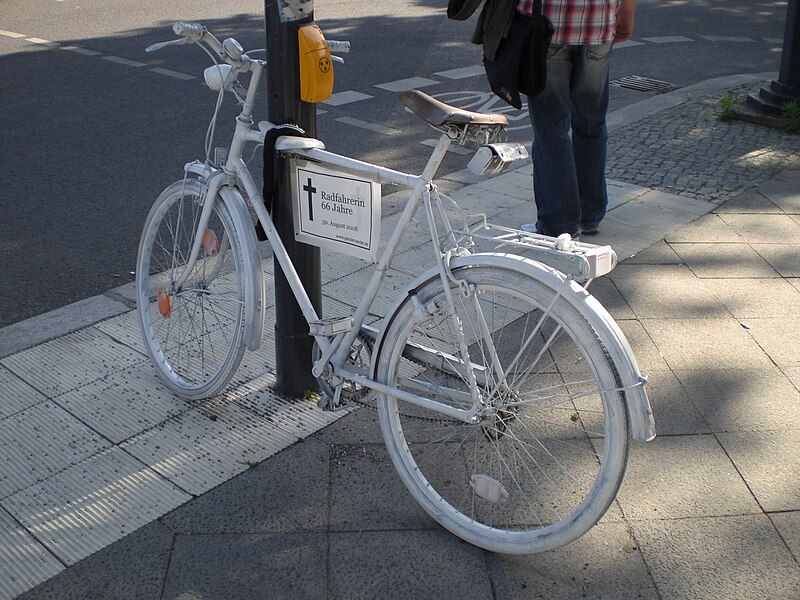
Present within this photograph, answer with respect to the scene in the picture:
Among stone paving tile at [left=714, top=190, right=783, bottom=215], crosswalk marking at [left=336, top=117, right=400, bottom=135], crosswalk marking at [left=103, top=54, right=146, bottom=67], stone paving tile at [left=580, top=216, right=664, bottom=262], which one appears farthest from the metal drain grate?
crosswalk marking at [left=103, top=54, right=146, bottom=67]

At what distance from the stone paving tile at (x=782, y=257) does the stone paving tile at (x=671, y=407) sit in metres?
1.45

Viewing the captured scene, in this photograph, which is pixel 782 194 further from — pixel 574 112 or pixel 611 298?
pixel 611 298

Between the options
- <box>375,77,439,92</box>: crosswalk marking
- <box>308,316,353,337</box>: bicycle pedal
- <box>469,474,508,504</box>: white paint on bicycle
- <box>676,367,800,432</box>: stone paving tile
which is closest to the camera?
<box>469,474,508,504</box>: white paint on bicycle

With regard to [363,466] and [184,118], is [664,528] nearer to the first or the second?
[363,466]

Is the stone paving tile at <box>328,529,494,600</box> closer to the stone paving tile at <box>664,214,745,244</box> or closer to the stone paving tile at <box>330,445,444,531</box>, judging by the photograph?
the stone paving tile at <box>330,445,444,531</box>

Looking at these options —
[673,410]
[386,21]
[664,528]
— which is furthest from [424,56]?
[664,528]

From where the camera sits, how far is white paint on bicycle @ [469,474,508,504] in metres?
2.76

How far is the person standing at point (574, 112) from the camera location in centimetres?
446

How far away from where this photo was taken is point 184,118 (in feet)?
24.6

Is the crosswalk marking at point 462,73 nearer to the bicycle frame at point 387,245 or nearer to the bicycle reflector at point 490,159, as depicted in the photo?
the bicycle frame at point 387,245

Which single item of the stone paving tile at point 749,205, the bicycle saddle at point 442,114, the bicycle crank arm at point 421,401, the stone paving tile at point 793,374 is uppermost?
the bicycle saddle at point 442,114

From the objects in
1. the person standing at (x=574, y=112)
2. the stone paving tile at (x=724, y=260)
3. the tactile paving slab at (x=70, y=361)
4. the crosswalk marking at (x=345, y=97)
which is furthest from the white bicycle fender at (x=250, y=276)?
the crosswalk marking at (x=345, y=97)

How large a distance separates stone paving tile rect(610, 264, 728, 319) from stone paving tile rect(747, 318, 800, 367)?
0.19 meters

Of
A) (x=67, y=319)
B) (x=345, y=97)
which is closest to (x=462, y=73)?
(x=345, y=97)
